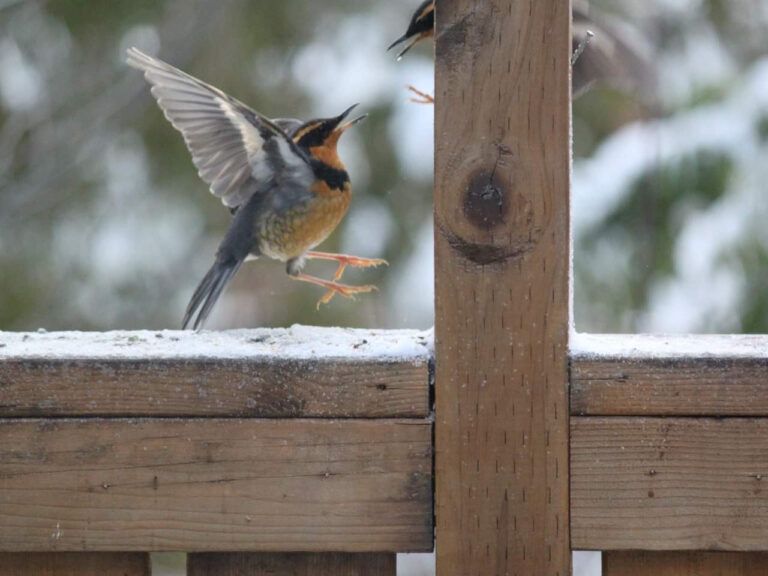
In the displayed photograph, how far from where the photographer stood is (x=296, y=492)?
163 centimetres

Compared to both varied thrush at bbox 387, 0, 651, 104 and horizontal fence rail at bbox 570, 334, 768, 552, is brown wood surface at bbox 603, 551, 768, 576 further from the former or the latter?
varied thrush at bbox 387, 0, 651, 104

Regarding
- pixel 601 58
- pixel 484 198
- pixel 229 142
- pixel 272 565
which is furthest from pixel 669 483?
pixel 601 58

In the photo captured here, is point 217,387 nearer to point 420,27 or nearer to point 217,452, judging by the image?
point 217,452

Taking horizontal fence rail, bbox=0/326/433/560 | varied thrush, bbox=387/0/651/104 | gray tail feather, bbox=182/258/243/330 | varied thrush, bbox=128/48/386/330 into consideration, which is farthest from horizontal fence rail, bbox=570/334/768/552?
varied thrush, bbox=387/0/651/104

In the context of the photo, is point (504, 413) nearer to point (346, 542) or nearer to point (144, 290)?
point (346, 542)

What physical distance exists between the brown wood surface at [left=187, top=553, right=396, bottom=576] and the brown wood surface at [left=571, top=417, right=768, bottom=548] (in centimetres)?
29

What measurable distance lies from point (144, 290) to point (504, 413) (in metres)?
7.21

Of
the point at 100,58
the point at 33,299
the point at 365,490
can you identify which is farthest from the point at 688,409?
the point at 100,58

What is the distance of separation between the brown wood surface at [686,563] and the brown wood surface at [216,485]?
0.26m

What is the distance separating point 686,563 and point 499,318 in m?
0.41

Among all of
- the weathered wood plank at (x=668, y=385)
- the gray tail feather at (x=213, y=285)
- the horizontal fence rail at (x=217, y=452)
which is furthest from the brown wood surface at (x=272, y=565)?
the gray tail feather at (x=213, y=285)

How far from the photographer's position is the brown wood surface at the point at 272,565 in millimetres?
1684

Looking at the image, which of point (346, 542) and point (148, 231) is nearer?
point (346, 542)

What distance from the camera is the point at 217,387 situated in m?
1.63
